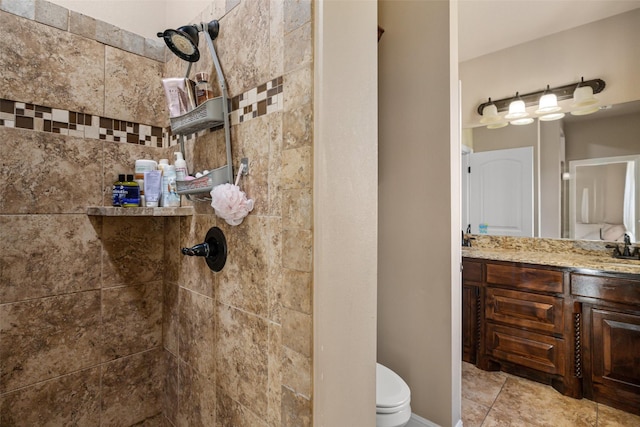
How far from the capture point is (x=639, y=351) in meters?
1.79

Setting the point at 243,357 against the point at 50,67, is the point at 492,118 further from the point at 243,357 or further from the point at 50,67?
the point at 50,67

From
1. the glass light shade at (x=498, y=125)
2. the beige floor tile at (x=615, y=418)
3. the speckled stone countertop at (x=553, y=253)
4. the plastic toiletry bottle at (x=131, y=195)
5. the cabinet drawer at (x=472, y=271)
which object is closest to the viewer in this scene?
the plastic toiletry bottle at (x=131, y=195)

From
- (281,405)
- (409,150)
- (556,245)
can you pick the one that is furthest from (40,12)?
(556,245)

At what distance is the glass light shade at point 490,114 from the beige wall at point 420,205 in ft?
4.88

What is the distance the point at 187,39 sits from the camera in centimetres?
104

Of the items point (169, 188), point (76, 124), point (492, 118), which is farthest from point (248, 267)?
point (492, 118)

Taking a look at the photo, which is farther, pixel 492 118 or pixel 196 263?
pixel 492 118

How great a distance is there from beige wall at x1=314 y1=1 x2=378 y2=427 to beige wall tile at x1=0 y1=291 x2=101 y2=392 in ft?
3.47

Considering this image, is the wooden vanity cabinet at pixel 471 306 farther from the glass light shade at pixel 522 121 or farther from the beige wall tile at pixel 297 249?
the beige wall tile at pixel 297 249

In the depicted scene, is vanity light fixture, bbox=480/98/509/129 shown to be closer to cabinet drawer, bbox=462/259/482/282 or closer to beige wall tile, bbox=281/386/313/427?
cabinet drawer, bbox=462/259/482/282

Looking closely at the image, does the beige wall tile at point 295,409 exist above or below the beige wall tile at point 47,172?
below

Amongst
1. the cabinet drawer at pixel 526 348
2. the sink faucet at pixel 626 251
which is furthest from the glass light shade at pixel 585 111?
the cabinet drawer at pixel 526 348

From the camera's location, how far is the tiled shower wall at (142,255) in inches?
30.8

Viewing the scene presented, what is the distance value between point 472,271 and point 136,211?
231 centimetres
